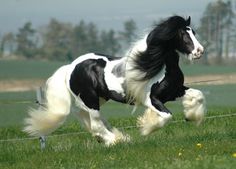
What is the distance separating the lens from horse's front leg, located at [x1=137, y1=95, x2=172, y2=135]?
8109 millimetres

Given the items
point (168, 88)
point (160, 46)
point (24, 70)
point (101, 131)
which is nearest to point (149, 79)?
point (168, 88)

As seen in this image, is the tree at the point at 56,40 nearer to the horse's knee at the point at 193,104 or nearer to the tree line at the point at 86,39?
the tree line at the point at 86,39

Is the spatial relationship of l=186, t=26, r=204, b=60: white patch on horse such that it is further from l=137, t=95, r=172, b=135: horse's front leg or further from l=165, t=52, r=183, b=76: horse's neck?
l=137, t=95, r=172, b=135: horse's front leg

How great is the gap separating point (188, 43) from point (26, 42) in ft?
195

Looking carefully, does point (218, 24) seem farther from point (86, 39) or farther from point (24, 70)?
point (24, 70)

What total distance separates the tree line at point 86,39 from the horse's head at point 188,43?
159 feet

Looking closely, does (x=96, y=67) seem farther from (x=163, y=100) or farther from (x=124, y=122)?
(x=124, y=122)

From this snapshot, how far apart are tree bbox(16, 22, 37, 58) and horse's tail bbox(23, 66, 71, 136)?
5534cm

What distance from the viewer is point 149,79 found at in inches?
325

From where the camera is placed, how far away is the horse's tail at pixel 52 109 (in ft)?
30.3

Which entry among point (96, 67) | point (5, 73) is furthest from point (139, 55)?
point (5, 73)

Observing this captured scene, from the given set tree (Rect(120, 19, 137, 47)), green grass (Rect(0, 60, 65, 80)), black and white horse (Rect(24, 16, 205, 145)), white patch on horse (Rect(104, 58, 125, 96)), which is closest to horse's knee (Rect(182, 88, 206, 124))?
black and white horse (Rect(24, 16, 205, 145))

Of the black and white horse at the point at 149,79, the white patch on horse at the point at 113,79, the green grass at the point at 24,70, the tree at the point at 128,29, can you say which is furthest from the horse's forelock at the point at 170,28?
the tree at the point at 128,29

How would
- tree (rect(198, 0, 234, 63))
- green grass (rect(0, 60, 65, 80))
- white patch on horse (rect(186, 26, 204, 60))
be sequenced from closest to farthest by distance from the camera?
white patch on horse (rect(186, 26, 204, 60)) < green grass (rect(0, 60, 65, 80)) < tree (rect(198, 0, 234, 63))
